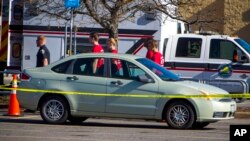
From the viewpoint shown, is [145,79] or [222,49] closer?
[145,79]

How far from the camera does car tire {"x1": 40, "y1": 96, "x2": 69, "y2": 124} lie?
645 inches

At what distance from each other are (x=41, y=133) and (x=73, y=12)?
802 centimetres

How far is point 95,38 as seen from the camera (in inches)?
741

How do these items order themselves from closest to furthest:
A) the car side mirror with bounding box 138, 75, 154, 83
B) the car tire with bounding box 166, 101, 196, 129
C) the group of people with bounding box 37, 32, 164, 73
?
the car tire with bounding box 166, 101, 196, 129 < the car side mirror with bounding box 138, 75, 154, 83 < the group of people with bounding box 37, 32, 164, 73

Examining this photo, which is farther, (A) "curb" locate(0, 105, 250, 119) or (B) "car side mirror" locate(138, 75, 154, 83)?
(A) "curb" locate(0, 105, 250, 119)

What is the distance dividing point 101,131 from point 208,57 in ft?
24.5

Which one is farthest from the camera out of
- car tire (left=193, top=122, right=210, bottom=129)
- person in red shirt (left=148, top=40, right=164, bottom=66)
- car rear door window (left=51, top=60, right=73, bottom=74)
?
person in red shirt (left=148, top=40, right=164, bottom=66)

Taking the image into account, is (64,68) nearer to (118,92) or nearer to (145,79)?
(118,92)

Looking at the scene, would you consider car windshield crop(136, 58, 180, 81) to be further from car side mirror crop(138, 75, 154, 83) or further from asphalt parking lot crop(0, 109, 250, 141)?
asphalt parking lot crop(0, 109, 250, 141)

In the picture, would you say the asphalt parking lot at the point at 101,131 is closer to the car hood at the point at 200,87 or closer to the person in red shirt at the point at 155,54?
the car hood at the point at 200,87

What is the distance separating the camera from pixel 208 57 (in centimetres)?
2197

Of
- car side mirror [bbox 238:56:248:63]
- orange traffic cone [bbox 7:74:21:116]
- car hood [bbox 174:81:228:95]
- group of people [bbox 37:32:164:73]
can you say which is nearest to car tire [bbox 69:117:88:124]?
orange traffic cone [bbox 7:74:21:116]

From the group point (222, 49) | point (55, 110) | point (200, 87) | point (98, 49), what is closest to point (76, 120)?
point (55, 110)

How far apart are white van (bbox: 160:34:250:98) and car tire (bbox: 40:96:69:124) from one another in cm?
592
